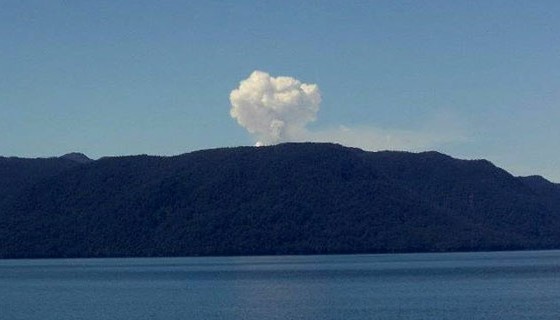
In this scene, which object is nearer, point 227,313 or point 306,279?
point 227,313

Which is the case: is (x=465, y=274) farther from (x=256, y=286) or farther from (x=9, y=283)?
(x=9, y=283)

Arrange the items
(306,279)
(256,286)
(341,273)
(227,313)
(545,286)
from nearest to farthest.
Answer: (227,313) → (545,286) → (256,286) → (306,279) → (341,273)

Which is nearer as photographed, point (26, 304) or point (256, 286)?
point (26, 304)

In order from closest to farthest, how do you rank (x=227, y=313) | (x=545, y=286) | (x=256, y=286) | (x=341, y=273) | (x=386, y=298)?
(x=227, y=313) < (x=386, y=298) < (x=545, y=286) < (x=256, y=286) < (x=341, y=273)

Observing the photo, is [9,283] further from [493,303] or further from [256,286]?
[493,303]

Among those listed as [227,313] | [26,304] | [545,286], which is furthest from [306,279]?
[227,313]

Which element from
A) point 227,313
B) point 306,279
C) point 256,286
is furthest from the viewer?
point 306,279

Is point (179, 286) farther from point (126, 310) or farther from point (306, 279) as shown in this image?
point (126, 310)

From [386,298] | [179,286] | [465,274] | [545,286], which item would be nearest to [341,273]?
[465,274]

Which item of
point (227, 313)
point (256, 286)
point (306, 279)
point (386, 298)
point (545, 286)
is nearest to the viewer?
point (227, 313)
